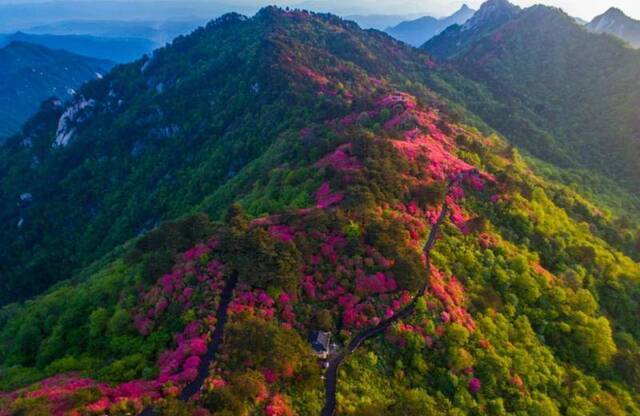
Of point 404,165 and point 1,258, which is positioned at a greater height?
point 404,165

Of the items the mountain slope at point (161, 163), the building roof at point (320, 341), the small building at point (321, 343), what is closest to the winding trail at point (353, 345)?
the small building at point (321, 343)

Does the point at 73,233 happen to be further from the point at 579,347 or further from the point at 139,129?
the point at 579,347

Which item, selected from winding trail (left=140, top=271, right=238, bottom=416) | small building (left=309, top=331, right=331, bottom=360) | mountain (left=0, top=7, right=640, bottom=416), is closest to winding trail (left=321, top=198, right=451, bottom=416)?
mountain (left=0, top=7, right=640, bottom=416)

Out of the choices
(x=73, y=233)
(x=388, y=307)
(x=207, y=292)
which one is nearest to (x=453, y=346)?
(x=388, y=307)

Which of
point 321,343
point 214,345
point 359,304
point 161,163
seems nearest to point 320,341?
point 321,343

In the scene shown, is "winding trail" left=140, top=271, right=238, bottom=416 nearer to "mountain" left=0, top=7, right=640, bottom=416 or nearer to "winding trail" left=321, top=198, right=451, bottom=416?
"mountain" left=0, top=7, right=640, bottom=416

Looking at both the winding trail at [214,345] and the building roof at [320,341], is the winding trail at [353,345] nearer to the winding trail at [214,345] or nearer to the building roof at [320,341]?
the building roof at [320,341]

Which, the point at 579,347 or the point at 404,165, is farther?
the point at 404,165
